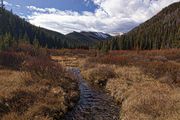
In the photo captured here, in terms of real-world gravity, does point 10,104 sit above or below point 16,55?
below

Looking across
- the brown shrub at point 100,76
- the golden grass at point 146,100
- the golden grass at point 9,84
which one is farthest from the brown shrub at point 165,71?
the golden grass at point 9,84

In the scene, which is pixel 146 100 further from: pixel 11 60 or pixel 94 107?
pixel 11 60

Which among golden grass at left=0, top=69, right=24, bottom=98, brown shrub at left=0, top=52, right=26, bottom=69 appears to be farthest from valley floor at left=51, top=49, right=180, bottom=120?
brown shrub at left=0, top=52, right=26, bottom=69

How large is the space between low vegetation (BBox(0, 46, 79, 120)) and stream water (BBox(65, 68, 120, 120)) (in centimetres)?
59

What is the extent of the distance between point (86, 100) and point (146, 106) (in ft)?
19.4

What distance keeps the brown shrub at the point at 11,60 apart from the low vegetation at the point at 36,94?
3017mm

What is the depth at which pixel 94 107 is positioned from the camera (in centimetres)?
1644

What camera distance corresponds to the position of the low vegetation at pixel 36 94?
12.5m

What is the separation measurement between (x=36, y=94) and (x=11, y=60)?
13.7m

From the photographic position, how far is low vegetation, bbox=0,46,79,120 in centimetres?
1253

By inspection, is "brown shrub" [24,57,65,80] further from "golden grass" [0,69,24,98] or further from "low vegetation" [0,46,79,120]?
"golden grass" [0,69,24,98]

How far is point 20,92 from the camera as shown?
15.3 meters

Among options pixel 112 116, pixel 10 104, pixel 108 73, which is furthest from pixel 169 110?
pixel 108 73

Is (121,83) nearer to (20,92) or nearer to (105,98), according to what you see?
(105,98)
